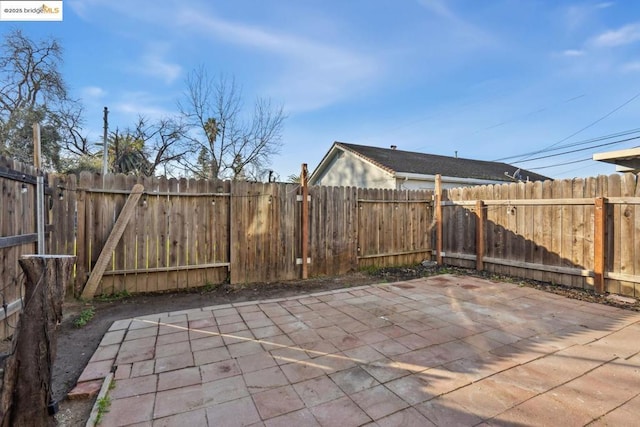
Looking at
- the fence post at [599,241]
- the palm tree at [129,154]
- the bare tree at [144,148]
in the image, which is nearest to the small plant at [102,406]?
the fence post at [599,241]

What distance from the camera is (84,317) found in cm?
350

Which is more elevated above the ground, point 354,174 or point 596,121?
point 596,121

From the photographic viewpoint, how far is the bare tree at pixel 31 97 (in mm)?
12789

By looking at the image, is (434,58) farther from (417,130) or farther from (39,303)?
(417,130)

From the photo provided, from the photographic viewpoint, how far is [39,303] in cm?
157

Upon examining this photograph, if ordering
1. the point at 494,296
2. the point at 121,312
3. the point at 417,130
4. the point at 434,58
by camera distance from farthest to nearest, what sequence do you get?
the point at 417,130 < the point at 434,58 < the point at 494,296 < the point at 121,312

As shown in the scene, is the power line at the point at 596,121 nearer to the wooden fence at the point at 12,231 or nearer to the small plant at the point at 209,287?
the small plant at the point at 209,287

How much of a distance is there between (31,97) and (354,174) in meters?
15.9

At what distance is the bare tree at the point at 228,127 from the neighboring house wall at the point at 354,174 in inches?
121

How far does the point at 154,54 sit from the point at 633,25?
12.3m

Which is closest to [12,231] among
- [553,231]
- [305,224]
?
[305,224]

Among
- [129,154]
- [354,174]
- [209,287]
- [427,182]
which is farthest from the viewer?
[129,154]

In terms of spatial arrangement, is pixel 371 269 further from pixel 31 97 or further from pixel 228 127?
pixel 31 97

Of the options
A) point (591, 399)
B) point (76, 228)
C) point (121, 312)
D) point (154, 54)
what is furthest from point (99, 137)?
point (591, 399)
